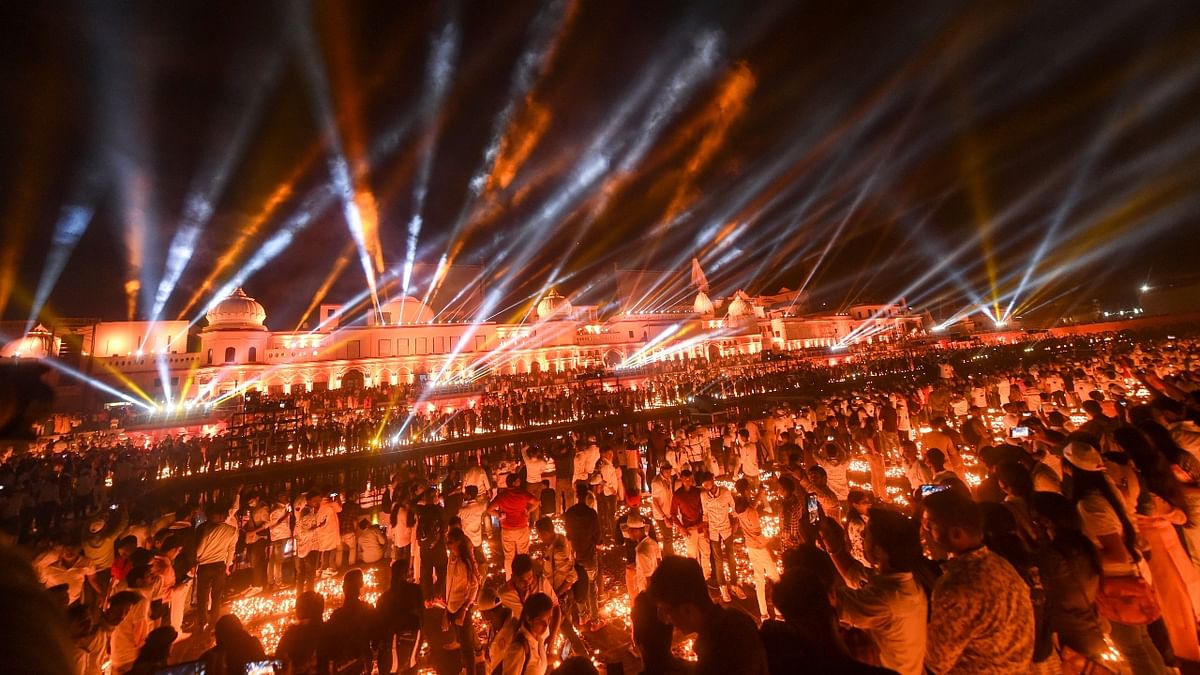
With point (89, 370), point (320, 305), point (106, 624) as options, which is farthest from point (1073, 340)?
point (89, 370)

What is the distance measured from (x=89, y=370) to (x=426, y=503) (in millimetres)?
44541

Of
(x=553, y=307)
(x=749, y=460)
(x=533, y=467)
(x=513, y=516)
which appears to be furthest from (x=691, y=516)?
(x=553, y=307)

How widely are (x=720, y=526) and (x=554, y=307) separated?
45331mm

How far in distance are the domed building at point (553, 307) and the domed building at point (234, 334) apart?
25.3 metres

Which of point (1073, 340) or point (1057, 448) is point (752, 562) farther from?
point (1073, 340)

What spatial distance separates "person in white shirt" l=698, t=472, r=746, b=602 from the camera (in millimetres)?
6359

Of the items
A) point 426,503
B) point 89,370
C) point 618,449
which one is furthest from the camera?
point 89,370

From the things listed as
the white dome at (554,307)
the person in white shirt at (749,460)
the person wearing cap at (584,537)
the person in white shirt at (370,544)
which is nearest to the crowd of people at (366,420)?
the person in white shirt at (370,544)

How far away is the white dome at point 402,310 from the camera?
48375mm

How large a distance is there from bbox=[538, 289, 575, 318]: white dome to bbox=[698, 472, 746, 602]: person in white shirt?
144 feet

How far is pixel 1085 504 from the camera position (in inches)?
147

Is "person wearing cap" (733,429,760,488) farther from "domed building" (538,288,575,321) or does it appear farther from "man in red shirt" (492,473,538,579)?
"domed building" (538,288,575,321)

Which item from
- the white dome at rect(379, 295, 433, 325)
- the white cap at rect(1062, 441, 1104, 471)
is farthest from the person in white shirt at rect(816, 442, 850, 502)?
the white dome at rect(379, 295, 433, 325)

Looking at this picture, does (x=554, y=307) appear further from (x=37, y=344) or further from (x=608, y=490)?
(x=608, y=490)
